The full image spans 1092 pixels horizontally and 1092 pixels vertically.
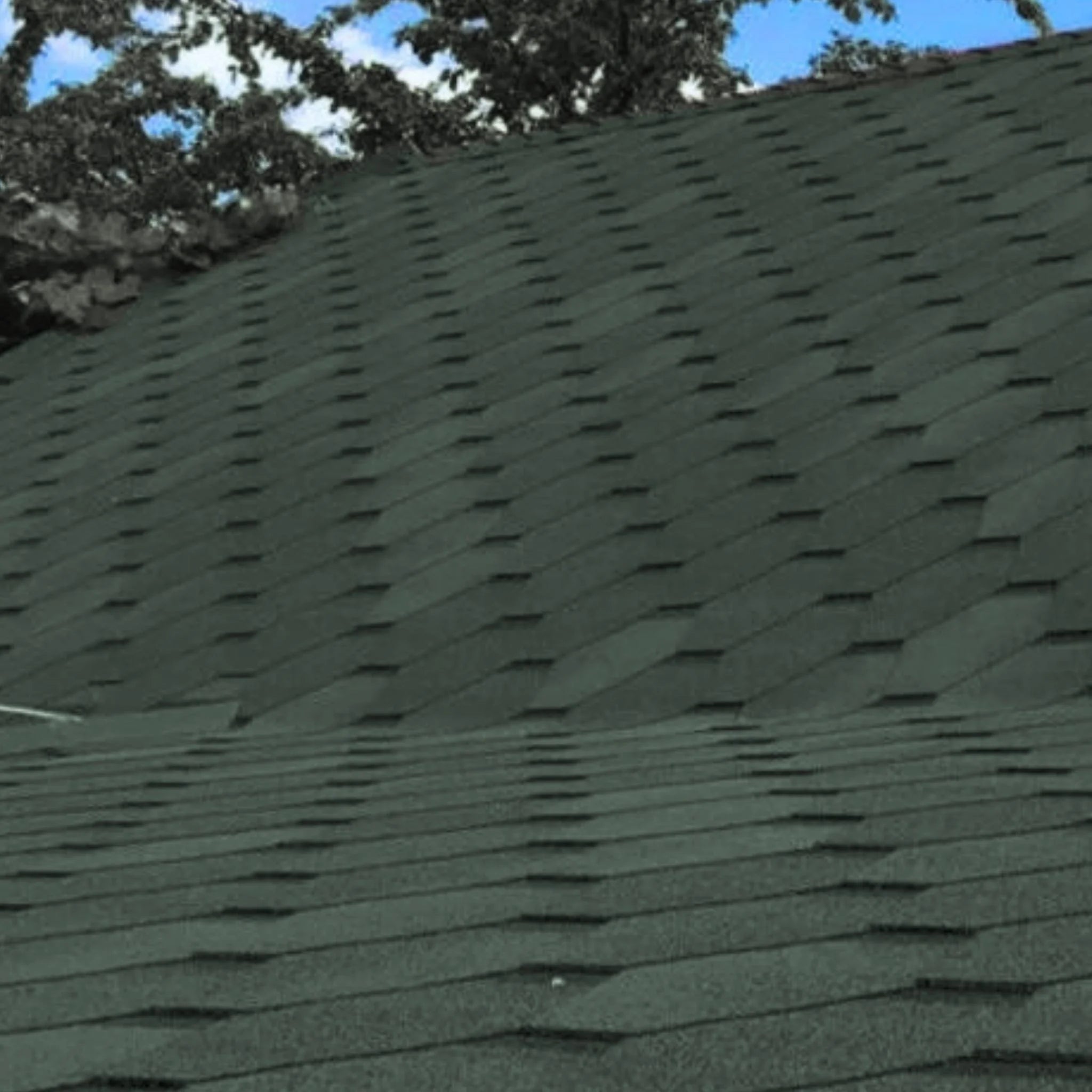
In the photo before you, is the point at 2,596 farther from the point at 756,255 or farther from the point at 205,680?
the point at 756,255

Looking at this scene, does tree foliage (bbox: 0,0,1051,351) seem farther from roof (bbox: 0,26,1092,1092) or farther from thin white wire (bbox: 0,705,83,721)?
thin white wire (bbox: 0,705,83,721)

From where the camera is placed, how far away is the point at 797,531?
725 cm

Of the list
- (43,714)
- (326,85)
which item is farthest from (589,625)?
(326,85)

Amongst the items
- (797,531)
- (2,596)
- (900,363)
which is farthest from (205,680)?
(900,363)

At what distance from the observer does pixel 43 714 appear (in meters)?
7.66

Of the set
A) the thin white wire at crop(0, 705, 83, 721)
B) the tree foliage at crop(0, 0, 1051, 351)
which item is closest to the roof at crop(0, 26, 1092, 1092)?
the thin white wire at crop(0, 705, 83, 721)

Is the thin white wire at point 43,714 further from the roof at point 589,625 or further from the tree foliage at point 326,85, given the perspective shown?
the tree foliage at point 326,85

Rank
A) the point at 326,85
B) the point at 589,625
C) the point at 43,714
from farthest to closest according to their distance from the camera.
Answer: the point at 326,85 → the point at 43,714 → the point at 589,625

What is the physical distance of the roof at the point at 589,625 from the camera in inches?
108

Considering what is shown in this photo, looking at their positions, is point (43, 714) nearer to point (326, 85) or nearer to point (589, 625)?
point (589, 625)

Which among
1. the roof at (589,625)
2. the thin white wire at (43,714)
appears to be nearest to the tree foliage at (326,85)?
the roof at (589,625)

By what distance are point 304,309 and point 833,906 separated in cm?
847

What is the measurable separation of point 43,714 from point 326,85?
2186 cm

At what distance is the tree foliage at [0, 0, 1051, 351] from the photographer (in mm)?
27969
